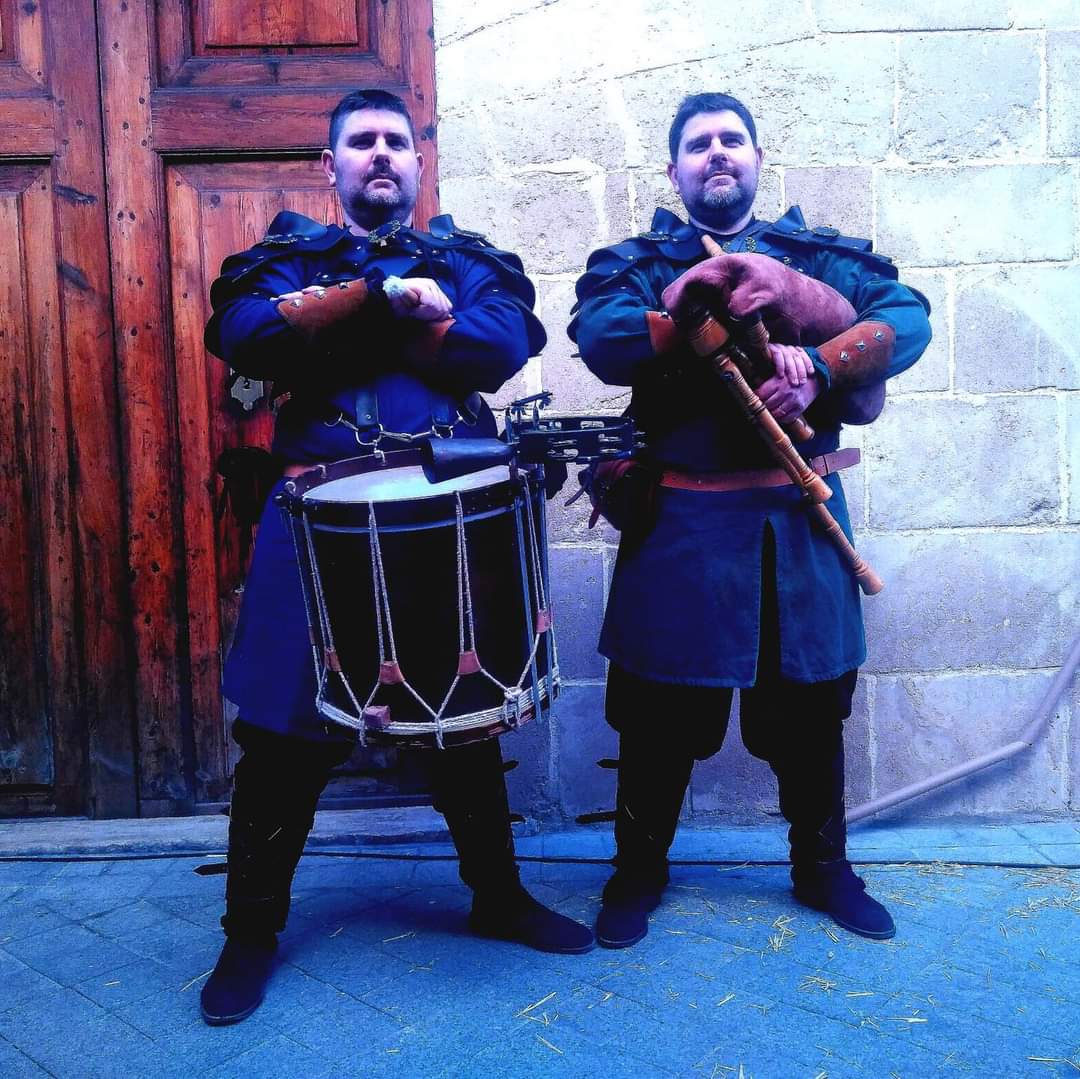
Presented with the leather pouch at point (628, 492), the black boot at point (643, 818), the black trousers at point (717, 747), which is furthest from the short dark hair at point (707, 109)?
the black boot at point (643, 818)

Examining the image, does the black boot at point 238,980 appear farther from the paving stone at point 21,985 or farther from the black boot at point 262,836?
the paving stone at point 21,985

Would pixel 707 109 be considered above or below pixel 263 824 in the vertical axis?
above

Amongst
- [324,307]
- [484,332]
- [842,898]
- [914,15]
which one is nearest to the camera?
[324,307]

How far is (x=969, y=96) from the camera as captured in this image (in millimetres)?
3072

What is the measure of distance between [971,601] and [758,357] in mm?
1436

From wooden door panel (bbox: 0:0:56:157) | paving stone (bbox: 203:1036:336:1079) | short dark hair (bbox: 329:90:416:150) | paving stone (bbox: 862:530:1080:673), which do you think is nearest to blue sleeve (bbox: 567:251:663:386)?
short dark hair (bbox: 329:90:416:150)

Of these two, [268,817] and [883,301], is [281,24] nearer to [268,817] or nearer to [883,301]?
[883,301]

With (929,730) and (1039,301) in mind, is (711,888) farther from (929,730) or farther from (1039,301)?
(1039,301)

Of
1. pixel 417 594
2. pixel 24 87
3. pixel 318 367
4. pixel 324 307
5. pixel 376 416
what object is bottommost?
pixel 417 594

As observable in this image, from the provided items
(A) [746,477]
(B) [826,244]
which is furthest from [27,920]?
(B) [826,244]

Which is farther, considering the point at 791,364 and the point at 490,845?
the point at 490,845

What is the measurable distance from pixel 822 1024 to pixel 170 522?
2.32 metres

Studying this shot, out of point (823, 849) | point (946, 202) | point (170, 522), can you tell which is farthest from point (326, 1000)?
point (946, 202)

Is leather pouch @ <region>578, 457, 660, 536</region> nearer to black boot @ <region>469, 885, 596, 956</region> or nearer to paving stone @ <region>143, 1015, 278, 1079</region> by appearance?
black boot @ <region>469, 885, 596, 956</region>
